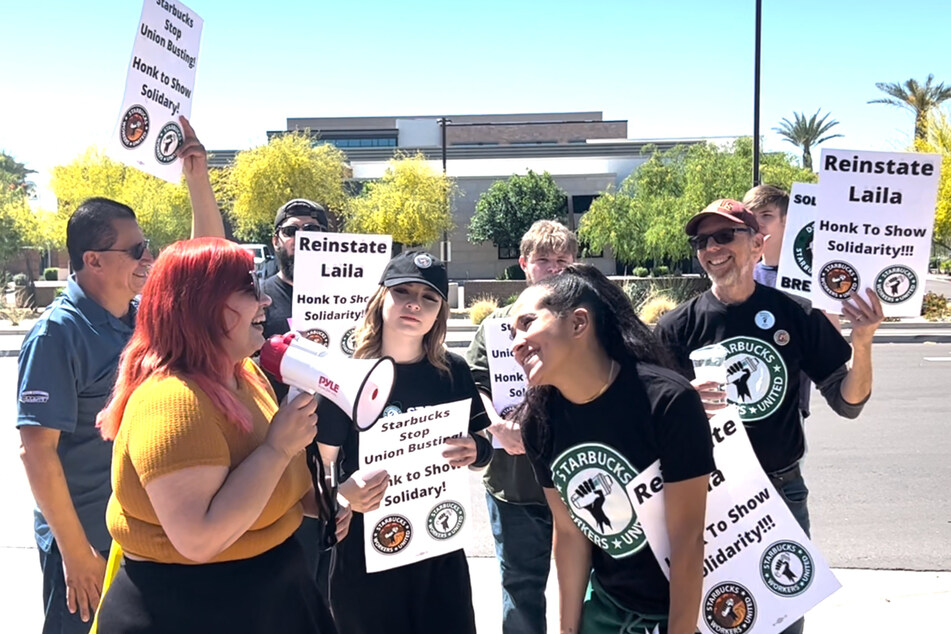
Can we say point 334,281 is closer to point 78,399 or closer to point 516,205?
point 78,399

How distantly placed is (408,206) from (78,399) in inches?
1238

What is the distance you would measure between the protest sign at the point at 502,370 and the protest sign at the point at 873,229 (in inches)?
51.0

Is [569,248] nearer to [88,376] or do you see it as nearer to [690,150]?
[88,376]

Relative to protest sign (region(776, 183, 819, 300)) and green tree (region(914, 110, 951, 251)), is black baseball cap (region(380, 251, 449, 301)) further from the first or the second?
green tree (region(914, 110, 951, 251))

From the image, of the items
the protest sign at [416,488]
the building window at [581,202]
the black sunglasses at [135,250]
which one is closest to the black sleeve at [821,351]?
the protest sign at [416,488]

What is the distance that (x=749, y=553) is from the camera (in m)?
2.48

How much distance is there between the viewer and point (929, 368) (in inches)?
527

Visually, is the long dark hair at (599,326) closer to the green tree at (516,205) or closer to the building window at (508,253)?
the green tree at (516,205)

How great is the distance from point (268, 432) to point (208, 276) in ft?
1.43

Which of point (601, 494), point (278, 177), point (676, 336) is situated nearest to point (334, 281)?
point (676, 336)

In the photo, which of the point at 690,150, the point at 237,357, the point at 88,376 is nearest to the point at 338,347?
the point at 88,376

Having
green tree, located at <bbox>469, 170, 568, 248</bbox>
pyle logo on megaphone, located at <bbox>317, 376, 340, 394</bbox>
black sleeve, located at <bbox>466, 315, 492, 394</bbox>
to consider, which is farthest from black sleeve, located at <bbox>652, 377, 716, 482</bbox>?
green tree, located at <bbox>469, 170, 568, 248</bbox>

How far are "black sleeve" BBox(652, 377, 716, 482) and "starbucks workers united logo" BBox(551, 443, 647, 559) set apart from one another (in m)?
0.12

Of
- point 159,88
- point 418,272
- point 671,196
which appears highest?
point 671,196
